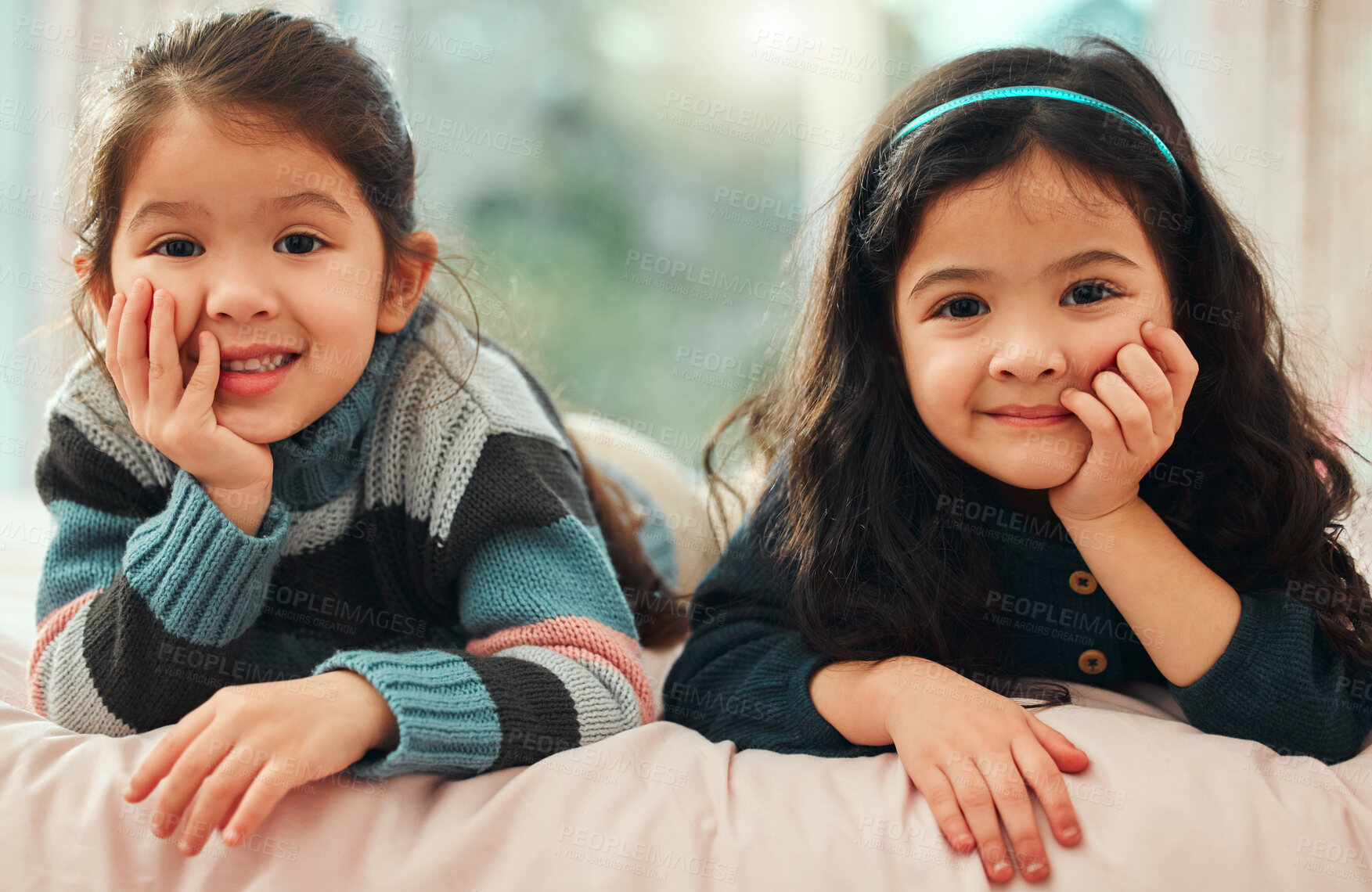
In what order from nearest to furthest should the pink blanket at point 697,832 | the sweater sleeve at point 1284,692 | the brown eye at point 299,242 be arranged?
1. the pink blanket at point 697,832
2. the sweater sleeve at point 1284,692
3. the brown eye at point 299,242

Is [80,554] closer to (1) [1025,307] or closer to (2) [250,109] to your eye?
(2) [250,109]

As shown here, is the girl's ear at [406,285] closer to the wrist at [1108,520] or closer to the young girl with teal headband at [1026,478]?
the young girl with teal headband at [1026,478]

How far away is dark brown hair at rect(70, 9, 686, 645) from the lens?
2.94 feet

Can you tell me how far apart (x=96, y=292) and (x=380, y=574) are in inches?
14.9

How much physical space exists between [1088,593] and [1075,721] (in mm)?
192

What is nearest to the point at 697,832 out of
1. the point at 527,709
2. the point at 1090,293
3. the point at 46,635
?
the point at 527,709

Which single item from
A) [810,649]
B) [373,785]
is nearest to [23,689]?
[373,785]

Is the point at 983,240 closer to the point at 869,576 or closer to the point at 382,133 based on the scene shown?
the point at 869,576

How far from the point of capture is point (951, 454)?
39.7 inches

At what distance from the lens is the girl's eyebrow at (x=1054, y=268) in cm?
→ 84

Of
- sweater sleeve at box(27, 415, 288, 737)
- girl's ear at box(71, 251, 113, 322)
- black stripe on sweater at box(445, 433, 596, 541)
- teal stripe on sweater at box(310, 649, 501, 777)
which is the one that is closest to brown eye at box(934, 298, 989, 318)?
black stripe on sweater at box(445, 433, 596, 541)

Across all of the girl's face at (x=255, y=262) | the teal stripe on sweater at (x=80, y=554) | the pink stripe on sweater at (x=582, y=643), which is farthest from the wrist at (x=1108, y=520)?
the teal stripe on sweater at (x=80, y=554)

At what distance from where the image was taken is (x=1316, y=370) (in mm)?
1227

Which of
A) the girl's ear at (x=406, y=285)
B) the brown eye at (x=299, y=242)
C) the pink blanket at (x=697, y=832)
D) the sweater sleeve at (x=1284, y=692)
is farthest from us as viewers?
the girl's ear at (x=406, y=285)
